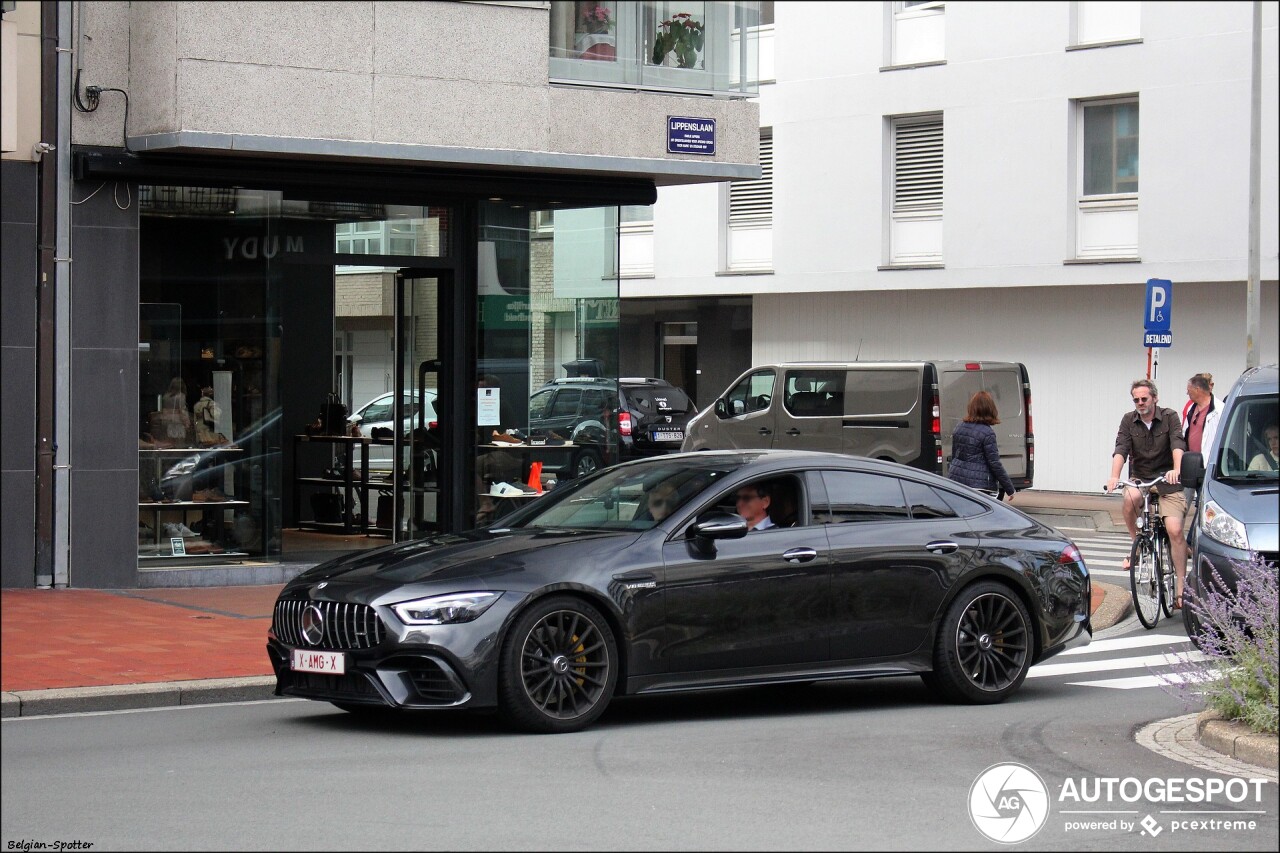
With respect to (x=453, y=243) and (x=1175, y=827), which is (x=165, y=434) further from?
(x=1175, y=827)

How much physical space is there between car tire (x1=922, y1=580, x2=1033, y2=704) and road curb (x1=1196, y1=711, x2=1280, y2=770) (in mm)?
1497

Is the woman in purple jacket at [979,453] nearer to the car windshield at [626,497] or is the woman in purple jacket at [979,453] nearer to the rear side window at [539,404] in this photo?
the rear side window at [539,404]

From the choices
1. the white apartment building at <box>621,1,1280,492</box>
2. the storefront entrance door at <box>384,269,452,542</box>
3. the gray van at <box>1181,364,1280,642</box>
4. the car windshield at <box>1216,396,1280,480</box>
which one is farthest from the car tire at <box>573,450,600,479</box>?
the car windshield at <box>1216,396,1280,480</box>

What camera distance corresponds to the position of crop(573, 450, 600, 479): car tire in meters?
16.7

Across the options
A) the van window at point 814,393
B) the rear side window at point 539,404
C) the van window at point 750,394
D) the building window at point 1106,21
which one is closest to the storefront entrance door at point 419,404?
the rear side window at point 539,404

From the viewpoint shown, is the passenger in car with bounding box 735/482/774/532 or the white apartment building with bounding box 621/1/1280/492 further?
the passenger in car with bounding box 735/482/774/532

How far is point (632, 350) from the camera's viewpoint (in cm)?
3762

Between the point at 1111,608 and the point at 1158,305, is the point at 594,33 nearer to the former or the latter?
the point at 1111,608

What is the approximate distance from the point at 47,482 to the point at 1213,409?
10279 millimetres

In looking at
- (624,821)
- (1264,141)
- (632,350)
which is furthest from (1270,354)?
(632,350)

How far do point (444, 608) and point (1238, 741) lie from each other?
3.79 metres

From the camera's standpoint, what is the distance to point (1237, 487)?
11898 millimetres
